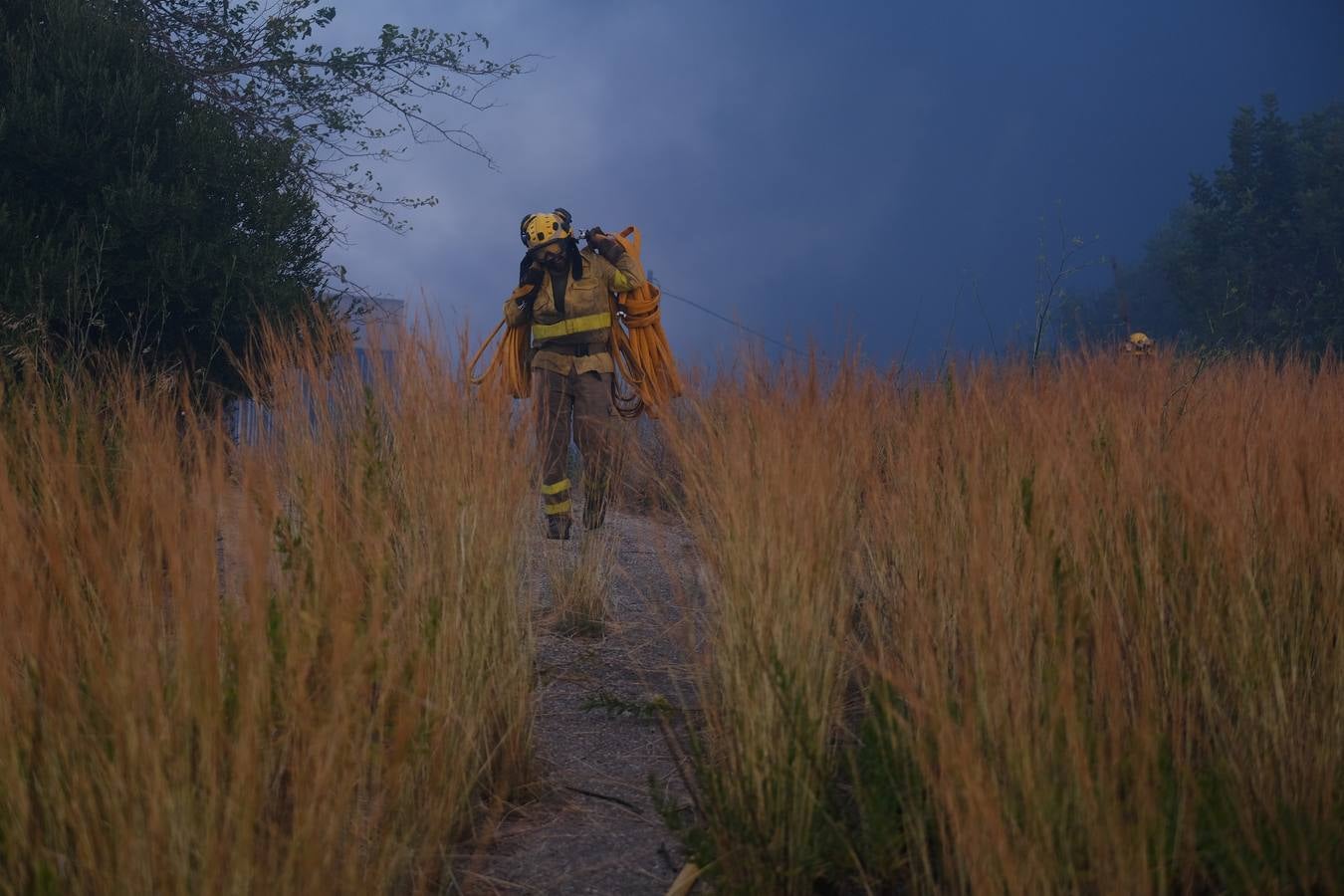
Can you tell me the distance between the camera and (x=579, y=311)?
7.54 metres

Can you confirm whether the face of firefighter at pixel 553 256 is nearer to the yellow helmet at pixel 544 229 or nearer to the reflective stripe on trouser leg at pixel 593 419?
the yellow helmet at pixel 544 229

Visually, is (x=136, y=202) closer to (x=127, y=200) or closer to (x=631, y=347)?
(x=127, y=200)

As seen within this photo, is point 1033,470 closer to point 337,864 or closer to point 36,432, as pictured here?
point 337,864

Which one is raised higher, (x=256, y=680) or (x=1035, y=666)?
(x=1035, y=666)

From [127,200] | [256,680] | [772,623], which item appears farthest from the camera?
[127,200]

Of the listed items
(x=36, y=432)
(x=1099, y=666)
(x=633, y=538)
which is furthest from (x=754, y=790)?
(x=633, y=538)

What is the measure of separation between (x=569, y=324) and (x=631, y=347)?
1.53 feet

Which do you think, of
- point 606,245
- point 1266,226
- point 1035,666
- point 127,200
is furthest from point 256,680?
point 1266,226

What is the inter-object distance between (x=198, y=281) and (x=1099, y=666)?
8.76 metres

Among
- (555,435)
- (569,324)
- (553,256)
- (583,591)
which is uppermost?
(553,256)

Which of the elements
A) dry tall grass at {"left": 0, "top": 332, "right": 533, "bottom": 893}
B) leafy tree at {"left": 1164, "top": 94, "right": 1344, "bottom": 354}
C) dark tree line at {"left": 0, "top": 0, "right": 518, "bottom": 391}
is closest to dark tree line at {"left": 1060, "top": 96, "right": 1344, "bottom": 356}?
leafy tree at {"left": 1164, "top": 94, "right": 1344, "bottom": 354}

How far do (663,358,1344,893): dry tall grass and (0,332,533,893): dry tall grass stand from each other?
2.11 feet

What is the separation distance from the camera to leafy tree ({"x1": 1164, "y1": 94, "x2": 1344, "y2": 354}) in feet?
94.0

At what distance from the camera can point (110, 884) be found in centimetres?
197
